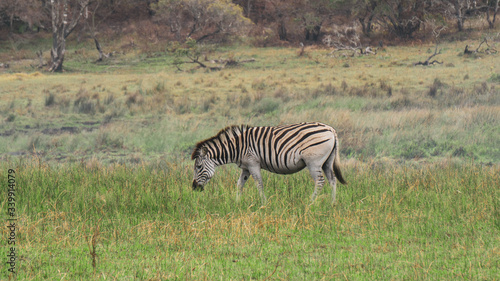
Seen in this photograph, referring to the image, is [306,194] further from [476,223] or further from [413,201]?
[476,223]

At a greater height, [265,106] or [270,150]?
[270,150]

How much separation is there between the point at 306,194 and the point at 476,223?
2385mm

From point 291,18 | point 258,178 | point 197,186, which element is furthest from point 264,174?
point 291,18

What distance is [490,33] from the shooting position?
37969 millimetres

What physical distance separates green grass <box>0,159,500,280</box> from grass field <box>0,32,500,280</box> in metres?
0.02

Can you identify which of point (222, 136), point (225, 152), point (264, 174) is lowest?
point (264, 174)

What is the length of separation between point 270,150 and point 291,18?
39283mm

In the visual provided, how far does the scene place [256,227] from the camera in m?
7.23

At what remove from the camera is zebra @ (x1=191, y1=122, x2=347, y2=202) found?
8.06 meters

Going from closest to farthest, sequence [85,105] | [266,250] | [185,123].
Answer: [266,250] < [185,123] < [85,105]

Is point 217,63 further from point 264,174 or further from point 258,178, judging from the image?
point 258,178

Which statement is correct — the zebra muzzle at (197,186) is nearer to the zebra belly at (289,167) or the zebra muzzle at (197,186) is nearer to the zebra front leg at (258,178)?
the zebra front leg at (258,178)

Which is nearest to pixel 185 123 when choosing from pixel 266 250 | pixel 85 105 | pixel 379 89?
pixel 85 105

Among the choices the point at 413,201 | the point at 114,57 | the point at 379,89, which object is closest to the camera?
the point at 413,201
